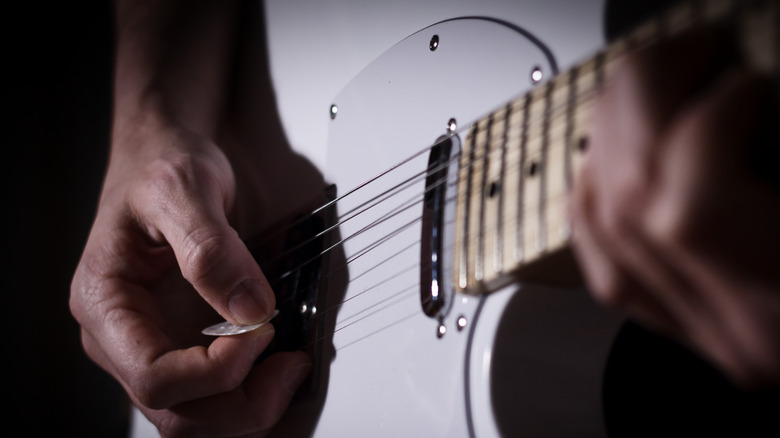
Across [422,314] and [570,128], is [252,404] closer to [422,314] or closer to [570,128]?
A: [422,314]

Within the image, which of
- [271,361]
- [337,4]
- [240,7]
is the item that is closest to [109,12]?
[240,7]

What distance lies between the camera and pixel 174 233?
0.62 metres

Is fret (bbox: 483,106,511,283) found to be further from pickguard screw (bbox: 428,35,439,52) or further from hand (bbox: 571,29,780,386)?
pickguard screw (bbox: 428,35,439,52)

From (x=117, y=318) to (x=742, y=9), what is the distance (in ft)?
2.19

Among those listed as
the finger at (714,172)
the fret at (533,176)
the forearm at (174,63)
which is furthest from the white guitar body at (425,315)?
the forearm at (174,63)

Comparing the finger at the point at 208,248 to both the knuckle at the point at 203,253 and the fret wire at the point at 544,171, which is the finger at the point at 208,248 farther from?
the fret wire at the point at 544,171

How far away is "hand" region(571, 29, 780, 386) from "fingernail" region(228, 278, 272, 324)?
376mm

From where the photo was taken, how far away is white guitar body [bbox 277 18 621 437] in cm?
46

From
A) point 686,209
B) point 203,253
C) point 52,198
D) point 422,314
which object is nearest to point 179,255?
point 203,253

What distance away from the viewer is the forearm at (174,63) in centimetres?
85

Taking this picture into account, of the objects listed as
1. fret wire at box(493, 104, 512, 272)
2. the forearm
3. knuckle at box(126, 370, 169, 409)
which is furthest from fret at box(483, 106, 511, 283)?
the forearm

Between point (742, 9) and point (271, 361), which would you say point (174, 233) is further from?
point (742, 9)

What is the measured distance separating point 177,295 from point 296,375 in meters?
0.24

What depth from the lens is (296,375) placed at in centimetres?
62
